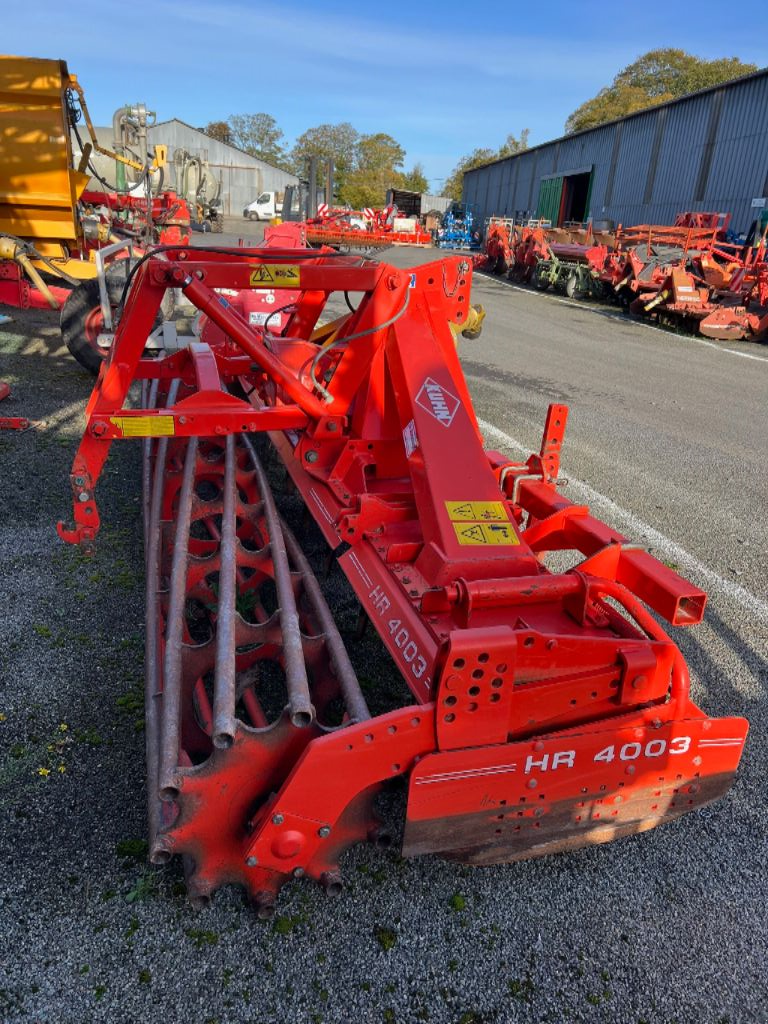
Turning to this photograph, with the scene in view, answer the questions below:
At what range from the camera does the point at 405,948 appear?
2076mm

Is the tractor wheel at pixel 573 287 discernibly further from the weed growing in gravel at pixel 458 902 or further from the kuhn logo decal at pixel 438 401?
the weed growing in gravel at pixel 458 902

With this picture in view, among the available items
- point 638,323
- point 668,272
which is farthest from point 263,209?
point 668,272

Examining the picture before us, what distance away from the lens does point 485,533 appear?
2.66 m

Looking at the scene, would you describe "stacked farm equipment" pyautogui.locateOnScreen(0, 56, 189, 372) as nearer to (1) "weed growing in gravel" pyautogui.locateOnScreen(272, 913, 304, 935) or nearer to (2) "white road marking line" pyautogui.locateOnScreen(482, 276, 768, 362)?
(1) "weed growing in gravel" pyautogui.locateOnScreen(272, 913, 304, 935)

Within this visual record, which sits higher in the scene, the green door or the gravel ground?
the green door

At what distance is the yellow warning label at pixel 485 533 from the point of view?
263 centimetres

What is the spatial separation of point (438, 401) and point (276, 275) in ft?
2.85

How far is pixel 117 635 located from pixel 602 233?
2051cm

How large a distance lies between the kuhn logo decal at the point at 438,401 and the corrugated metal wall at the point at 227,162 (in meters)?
54.8

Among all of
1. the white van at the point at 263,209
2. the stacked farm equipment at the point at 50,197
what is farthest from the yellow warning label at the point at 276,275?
the white van at the point at 263,209

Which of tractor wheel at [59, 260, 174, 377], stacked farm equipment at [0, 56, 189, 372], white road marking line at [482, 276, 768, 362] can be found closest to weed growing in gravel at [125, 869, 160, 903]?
tractor wheel at [59, 260, 174, 377]

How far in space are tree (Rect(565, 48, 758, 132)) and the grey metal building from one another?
17.7m

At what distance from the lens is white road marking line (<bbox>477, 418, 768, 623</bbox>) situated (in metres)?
4.05

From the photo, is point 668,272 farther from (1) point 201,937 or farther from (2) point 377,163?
(2) point 377,163
